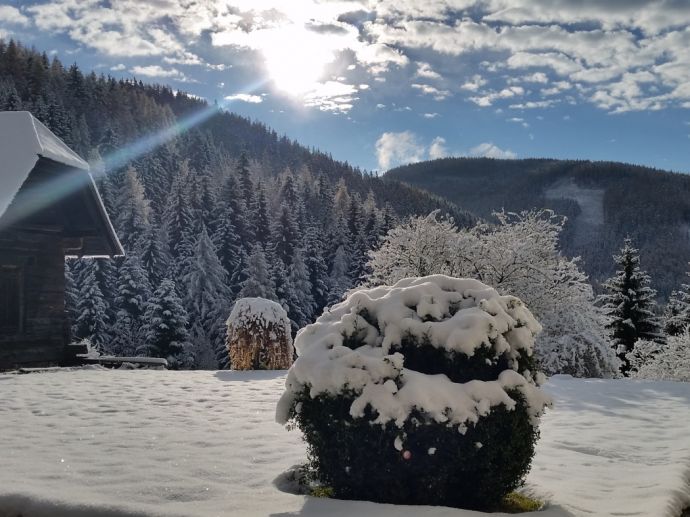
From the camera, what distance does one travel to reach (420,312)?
196 inches

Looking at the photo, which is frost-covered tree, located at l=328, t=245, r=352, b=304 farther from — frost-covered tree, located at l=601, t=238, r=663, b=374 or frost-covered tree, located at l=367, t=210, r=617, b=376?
frost-covered tree, located at l=367, t=210, r=617, b=376

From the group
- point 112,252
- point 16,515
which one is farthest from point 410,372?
point 112,252

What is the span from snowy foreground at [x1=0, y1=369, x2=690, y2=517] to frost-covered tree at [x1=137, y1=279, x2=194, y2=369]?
3026 centimetres

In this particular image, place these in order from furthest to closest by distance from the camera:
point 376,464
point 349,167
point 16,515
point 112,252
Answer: point 349,167 < point 112,252 < point 376,464 < point 16,515

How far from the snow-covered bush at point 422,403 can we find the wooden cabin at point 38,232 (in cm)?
1089

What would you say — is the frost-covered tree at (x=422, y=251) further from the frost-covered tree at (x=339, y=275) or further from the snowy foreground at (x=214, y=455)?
the frost-covered tree at (x=339, y=275)

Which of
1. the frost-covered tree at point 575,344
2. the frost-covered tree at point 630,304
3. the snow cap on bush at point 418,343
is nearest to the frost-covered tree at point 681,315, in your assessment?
the frost-covered tree at point 630,304

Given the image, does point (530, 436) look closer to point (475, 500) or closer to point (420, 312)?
point (475, 500)

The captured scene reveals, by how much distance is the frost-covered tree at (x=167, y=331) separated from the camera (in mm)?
40406

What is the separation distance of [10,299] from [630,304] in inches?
1250

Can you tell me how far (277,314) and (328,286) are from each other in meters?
40.3

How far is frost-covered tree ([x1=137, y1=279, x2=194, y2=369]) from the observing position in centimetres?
4041

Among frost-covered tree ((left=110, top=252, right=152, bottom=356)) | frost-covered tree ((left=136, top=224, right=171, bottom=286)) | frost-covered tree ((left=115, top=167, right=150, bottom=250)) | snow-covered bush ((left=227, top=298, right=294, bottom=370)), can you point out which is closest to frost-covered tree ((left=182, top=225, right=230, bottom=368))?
frost-covered tree ((left=136, top=224, right=171, bottom=286))

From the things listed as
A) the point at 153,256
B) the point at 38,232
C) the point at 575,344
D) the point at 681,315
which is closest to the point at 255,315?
the point at 38,232
